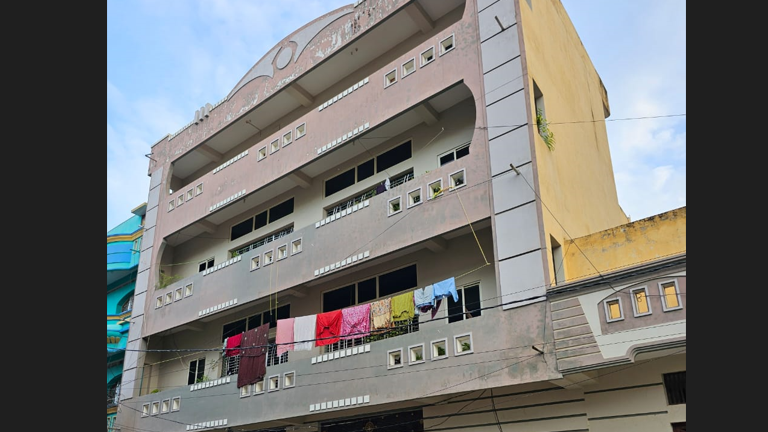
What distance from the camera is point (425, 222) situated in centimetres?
1733

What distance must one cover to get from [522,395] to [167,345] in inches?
657

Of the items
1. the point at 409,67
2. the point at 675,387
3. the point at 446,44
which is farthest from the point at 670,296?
the point at 409,67

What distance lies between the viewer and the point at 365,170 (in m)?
21.6

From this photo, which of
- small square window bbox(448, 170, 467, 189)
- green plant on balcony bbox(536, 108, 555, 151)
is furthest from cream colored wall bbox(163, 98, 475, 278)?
green plant on balcony bbox(536, 108, 555, 151)

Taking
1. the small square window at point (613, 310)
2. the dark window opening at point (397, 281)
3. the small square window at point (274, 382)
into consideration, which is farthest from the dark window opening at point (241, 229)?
the small square window at point (613, 310)

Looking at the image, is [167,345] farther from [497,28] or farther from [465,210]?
[497,28]

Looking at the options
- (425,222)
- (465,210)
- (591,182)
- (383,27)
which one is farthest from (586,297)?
(383,27)

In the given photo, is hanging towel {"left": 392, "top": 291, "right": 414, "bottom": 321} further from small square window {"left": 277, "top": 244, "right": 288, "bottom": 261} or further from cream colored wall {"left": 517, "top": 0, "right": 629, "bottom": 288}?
small square window {"left": 277, "top": 244, "right": 288, "bottom": 261}

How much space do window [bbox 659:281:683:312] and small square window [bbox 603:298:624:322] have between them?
86cm

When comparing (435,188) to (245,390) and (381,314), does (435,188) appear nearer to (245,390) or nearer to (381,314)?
(381,314)

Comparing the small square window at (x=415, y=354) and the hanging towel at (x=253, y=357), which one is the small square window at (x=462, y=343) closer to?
the small square window at (x=415, y=354)

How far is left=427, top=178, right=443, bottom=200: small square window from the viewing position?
17328 mm

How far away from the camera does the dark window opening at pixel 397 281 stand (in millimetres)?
19031

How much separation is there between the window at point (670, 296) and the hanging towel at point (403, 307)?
6.17 meters
